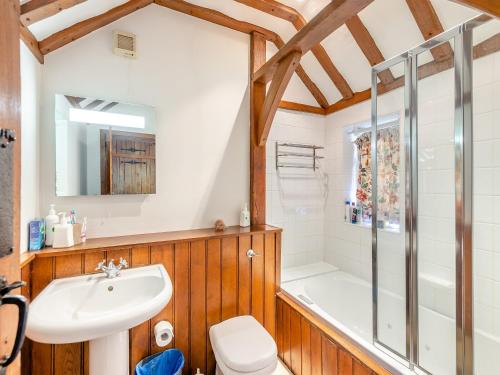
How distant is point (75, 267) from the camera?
143cm

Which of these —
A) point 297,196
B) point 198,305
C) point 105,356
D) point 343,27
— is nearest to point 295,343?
point 198,305

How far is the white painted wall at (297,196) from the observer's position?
8.45ft

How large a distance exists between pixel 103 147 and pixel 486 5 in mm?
2126

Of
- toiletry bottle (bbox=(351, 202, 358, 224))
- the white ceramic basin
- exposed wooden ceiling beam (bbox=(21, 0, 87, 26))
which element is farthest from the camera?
toiletry bottle (bbox=(351, 202, 358, 224))

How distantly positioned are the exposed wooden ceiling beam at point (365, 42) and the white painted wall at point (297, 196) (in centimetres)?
83

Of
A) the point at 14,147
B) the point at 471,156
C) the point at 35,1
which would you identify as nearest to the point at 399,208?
the point at 471,156

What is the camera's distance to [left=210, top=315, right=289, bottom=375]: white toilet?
1353 mm

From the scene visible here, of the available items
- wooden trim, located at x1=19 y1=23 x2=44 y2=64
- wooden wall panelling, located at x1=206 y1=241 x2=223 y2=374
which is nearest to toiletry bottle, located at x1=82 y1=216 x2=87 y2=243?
wooden wall panelling, located at x1=206 y1=241 x2=223 y2=374

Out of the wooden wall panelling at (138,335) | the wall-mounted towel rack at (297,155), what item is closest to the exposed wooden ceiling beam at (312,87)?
the wall-mounted towel rack at (297,155)

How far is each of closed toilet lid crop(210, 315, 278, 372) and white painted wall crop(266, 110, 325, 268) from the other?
1.06m

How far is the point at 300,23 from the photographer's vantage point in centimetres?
213

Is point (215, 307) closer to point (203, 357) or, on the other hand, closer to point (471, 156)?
point (203, 357)

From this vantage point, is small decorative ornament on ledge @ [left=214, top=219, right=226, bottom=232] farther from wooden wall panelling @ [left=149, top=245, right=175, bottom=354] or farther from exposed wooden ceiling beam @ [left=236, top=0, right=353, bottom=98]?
exposed wooden ceiling beam @ [left=236, top=0, right=353, bottom=98]

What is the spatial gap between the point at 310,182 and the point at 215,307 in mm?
1640
